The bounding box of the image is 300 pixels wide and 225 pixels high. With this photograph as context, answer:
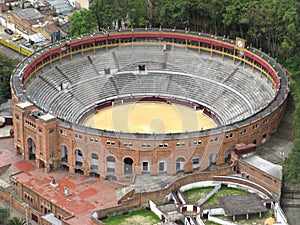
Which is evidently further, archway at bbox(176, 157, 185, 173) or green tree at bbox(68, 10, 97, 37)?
green tree at bbox(68, 10, 97, 37)

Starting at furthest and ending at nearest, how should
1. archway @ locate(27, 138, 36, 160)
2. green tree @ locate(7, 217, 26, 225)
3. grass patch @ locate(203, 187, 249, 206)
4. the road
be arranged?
the road < archway @ locate(27, 138, 36, 160) < grass patch @ locate(203, 187, 249, 206) < green tree @ locate(7, 217, 26, 225)

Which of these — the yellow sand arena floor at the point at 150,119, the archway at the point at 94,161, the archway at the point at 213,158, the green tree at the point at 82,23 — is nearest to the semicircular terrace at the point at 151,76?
the yellow sand arena floor at the point at 150,119

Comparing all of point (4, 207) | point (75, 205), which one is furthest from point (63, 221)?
point (4, 207)

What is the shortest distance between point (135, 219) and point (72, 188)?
14.1 metres

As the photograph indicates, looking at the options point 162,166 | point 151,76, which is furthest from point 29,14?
point 162,166

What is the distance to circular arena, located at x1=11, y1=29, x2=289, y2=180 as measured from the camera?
127 m

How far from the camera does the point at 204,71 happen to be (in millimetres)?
159875

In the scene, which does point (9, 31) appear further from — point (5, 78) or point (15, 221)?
point (15, 221)

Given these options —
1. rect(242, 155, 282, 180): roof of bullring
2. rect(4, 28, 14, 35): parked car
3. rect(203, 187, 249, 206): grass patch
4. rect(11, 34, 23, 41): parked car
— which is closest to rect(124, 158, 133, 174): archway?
rect(203, 187, 249, 206): grass patch

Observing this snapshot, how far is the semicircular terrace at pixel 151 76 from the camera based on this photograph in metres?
147

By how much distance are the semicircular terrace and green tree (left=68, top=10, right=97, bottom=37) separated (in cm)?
1435

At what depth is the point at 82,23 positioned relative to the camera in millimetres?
175750

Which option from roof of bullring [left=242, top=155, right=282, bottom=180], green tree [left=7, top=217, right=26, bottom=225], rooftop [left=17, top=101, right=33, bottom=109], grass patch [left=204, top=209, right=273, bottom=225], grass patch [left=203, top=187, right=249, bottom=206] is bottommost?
green tree [left=7, top=217, right=26, bottom=225]

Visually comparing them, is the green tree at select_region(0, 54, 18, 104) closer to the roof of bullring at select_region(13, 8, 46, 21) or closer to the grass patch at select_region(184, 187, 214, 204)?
the roof of bullring at select_region(13, 8, 46, 21)
